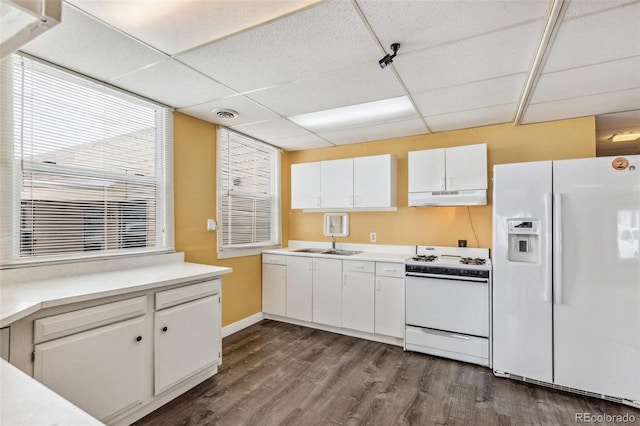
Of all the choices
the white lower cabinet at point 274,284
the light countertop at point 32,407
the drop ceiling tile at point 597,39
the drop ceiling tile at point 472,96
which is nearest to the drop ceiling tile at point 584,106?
the drop ceiling tile at point 472,96

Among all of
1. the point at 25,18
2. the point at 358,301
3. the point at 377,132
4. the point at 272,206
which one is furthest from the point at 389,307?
the point at 25,18

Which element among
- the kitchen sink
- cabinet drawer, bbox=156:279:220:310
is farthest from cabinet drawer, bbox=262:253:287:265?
cabinet drawer, bbox=156:279:220:310

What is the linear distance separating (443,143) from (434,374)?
2.54 meters

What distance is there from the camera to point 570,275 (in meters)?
2.45

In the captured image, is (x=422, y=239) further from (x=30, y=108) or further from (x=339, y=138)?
(x=30, y=108)

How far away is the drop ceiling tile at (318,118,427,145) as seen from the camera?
135 inches

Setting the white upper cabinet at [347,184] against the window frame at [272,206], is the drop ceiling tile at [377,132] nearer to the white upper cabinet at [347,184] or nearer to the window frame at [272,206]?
the white upper cabinet at [347,184]

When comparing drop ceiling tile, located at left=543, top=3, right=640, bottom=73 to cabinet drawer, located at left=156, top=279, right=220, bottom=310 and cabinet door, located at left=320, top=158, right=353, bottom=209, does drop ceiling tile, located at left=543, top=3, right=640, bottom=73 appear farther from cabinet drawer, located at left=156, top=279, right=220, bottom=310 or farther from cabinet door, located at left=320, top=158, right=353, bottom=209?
cabinet drawer, located at left=156, top=279, right=220, bottom=310

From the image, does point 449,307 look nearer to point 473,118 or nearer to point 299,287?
point 299,287

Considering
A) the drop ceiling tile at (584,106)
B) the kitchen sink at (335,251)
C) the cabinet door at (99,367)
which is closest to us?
the cabinet door at (99,367)

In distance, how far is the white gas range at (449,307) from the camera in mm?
2861

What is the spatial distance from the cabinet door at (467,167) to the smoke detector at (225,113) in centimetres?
234

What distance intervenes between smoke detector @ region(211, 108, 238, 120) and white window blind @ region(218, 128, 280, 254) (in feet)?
1.10

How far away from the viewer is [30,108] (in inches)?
81.4
